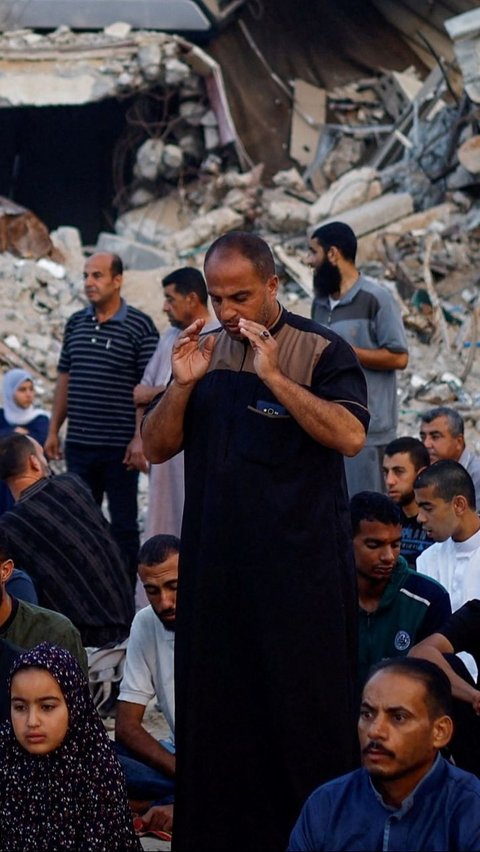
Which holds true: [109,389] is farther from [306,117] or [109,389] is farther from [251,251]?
[306,117]

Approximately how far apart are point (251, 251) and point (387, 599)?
124 cm

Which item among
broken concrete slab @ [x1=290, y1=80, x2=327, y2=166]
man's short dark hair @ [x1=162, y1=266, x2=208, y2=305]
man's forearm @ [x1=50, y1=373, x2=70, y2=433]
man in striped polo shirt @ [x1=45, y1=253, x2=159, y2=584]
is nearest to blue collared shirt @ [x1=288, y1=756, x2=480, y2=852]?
man's short dark hair @ [x1=162, y1=266, x2=208, y2=305]

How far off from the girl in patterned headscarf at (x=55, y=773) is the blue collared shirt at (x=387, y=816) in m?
0.82

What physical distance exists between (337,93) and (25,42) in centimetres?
408

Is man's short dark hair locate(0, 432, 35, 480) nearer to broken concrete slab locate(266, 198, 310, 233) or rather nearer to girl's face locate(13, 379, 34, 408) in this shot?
girl's face locate(13, 379, 34, 408)

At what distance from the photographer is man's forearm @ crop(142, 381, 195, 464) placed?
3.75 metres

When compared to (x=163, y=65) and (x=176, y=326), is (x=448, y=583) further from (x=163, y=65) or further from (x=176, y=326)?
(x=163, y=65)

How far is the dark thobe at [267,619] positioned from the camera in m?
3.63

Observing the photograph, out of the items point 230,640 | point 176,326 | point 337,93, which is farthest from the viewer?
point 337,93

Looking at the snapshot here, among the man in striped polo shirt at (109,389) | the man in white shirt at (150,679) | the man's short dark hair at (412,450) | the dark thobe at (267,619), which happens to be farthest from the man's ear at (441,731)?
the man in striped polo shirt at (109,389)

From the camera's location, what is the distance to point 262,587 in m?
3.64

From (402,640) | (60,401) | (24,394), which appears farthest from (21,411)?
(402,640)

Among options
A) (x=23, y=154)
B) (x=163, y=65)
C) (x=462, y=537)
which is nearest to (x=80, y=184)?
(x=23, y=154)

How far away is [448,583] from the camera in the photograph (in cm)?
505
